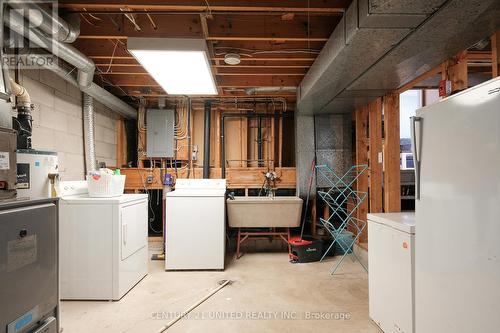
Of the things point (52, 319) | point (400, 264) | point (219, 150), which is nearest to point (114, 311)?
point (52, 319)

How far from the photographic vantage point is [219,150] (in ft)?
14.3

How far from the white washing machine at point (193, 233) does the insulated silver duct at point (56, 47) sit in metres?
1.58

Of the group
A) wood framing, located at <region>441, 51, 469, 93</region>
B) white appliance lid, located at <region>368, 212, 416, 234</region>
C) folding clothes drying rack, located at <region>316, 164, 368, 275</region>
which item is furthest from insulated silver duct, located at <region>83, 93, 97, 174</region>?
wood framing, located at <region>441, 51, 469, 93</region>

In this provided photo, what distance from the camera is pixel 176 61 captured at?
7.64 ft

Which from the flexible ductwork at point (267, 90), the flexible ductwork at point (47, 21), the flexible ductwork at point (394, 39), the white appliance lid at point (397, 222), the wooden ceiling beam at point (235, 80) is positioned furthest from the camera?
the flexible ductwork at point (267, 90)

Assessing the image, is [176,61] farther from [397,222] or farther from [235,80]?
[397,222]

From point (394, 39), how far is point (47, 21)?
6.98 feet

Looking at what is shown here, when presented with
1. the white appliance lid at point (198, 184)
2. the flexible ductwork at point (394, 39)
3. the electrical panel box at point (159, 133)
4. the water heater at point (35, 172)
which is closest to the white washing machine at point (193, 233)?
the white appliance lid at point (198, 184)

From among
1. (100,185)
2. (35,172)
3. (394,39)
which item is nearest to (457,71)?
(394,39)

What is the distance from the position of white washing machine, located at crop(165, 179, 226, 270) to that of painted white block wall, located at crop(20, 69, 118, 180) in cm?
Answer: 118

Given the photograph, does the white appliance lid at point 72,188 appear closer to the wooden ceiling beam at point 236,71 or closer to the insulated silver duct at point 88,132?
the insulated silver duct at point 88,132

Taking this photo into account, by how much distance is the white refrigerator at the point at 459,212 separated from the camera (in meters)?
1.10

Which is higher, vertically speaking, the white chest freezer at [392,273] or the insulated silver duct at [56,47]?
the insulated silver duct at [56,47]

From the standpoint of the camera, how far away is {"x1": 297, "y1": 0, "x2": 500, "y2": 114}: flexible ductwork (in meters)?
1.44
